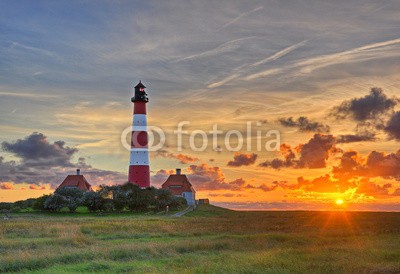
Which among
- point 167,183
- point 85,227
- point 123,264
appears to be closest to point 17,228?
point 85,227

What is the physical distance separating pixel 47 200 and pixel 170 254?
43588 millimetres

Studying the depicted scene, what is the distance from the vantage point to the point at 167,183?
87.4 meters

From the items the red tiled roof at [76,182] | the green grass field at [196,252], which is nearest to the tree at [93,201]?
the red tiled roof at [76,182]

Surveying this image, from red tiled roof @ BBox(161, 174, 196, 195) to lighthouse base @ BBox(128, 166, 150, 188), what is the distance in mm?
13715

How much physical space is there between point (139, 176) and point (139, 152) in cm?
351

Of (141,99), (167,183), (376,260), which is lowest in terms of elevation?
(376,260)

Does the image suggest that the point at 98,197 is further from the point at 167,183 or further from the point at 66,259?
the point at 66,259

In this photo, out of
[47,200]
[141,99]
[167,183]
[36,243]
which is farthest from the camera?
[167,183]

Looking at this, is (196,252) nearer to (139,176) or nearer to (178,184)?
(139,176)

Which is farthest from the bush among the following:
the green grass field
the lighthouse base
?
the green grass field

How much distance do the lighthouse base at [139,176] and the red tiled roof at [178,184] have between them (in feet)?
45.0

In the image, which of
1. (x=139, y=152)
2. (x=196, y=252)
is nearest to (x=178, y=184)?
(x=139, y=152)

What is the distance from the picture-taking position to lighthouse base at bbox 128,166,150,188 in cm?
A: 7200

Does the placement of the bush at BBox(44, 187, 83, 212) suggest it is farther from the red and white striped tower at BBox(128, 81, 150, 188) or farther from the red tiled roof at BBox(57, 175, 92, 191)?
the red tiled roof at BBox(57, 175, 92, 191)
